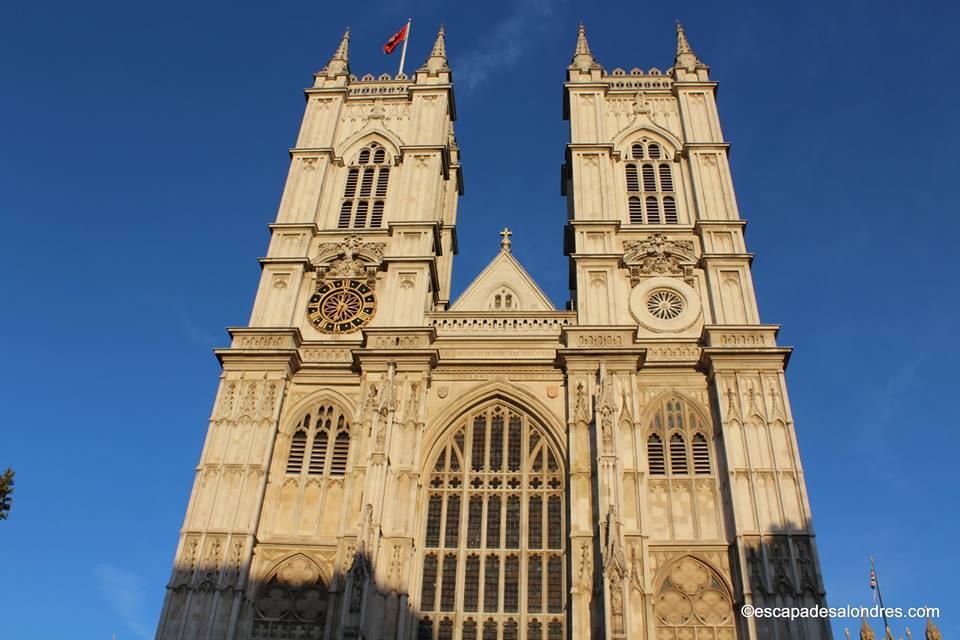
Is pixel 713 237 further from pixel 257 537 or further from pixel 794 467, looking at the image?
pixel 257 537

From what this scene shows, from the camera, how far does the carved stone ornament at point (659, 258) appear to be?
92.3 feet

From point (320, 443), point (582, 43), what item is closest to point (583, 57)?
point (582, 43)

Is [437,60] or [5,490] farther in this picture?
[437,60]

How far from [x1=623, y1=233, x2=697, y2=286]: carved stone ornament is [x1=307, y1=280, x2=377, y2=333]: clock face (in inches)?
329

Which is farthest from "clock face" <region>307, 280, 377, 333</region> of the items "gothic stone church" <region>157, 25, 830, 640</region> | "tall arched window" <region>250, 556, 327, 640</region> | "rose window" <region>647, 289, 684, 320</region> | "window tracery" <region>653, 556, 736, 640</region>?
"window tracery" <region>653, 556, 736, 640</region>

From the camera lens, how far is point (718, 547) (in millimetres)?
22328

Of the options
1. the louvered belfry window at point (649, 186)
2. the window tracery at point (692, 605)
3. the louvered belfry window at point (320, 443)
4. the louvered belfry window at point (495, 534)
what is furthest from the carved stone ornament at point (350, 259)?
the window tracery at point (692, 605)

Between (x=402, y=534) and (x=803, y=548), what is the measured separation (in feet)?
32.4

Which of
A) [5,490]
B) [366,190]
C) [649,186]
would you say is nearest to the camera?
[5,490]

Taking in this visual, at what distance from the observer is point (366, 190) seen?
3164cm

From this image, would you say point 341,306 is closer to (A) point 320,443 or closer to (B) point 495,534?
(A) point 320,443

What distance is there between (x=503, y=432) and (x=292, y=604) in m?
7.28

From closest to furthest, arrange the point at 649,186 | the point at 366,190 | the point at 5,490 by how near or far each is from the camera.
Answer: the point at 5,490
the point at 649,186
the point at 366,190

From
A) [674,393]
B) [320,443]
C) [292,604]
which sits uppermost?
[674,393]
